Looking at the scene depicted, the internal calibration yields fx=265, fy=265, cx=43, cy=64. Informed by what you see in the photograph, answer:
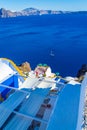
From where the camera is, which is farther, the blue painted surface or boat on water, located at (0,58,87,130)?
boat on water, located at (0,58,87,130)

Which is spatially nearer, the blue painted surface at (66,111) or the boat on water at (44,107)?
the blue painted surface at (66,111)

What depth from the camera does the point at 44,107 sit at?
33.3ft

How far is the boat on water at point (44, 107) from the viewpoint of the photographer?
25.9 feet

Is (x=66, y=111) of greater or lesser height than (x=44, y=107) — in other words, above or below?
above

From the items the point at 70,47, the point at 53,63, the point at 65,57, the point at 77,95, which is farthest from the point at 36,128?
the point at 70,47

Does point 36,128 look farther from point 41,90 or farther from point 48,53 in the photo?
point 48,53

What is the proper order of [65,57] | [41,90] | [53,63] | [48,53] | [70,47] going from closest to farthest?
[41,90] → [53,63] → [65,57] → [48,53] → [70,47]

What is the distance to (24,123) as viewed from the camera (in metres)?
8.71

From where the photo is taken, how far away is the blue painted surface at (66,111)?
770 cm

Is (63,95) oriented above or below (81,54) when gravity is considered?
above

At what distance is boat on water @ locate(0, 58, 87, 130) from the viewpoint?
311 inches

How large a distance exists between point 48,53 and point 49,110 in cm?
5679

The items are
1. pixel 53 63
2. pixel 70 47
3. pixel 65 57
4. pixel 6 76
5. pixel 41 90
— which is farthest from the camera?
pixel 70 47

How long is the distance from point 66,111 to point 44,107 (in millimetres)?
1719
